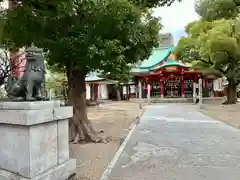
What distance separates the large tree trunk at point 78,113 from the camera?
7996 mm

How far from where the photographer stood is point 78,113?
8289mm

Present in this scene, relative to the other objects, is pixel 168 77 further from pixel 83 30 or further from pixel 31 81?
pixel 31 81

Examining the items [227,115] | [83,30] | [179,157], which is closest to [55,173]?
[179,157]

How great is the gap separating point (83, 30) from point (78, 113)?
293cm

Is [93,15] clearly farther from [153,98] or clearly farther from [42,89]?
[153,98]

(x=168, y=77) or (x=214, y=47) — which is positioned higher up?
(x=214, y=47)

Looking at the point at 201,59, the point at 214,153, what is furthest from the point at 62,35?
the point at 201,59

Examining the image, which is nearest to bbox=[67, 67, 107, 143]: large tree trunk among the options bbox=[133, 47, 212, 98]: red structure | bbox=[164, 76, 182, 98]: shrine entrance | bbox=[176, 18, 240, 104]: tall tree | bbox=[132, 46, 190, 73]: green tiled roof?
bbox=[176, 18, 240, 104]: tall tree

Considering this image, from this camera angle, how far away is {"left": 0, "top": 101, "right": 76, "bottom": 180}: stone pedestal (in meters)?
3.67

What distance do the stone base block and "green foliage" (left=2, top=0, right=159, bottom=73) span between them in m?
2.72

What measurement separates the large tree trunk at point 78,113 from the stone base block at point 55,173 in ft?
10.4

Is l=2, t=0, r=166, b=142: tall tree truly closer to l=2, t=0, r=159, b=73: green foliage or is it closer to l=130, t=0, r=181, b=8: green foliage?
l=2, t=0, r=159, b=73: green foliage

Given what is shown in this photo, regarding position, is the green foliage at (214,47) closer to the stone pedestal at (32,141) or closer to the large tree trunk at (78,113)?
the large tree trunk at (78,113)

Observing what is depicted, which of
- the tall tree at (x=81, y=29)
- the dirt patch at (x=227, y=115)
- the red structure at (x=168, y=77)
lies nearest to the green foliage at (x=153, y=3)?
the tall tree at (x=81, y=29)
